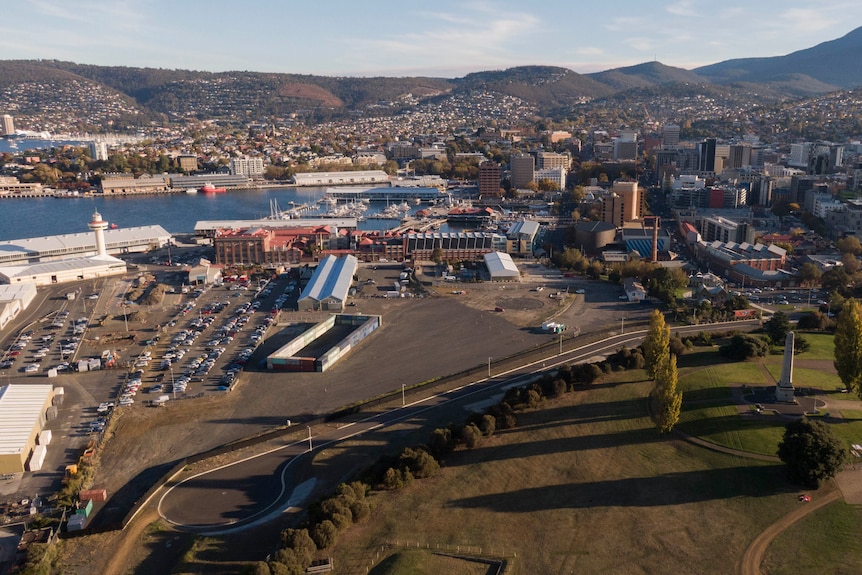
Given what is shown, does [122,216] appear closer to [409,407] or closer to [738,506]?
[409,407]

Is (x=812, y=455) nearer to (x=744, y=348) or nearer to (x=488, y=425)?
(x=488, y=425)

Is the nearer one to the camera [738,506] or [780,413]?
[738,506]

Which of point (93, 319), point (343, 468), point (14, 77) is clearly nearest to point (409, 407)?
point (343, 468)

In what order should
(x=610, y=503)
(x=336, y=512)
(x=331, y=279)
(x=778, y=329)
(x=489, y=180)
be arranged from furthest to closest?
(x=489, y=180), (x=331, y=279), (x=778, y=329), (x=610, y=503), (x=336, y=512)

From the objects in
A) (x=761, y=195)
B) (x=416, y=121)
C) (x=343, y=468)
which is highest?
(x=416, y=121)

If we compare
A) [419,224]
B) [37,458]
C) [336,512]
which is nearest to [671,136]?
[419,224]

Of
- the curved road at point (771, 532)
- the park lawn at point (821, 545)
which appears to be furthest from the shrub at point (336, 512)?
the park lawn at point (821, 545)

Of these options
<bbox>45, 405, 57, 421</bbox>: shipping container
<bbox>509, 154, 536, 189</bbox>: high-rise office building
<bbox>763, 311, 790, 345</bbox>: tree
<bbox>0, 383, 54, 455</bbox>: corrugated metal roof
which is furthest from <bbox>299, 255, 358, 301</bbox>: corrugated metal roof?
<bbox>509, 154, 536, 189</bbox>: high-rise office building
